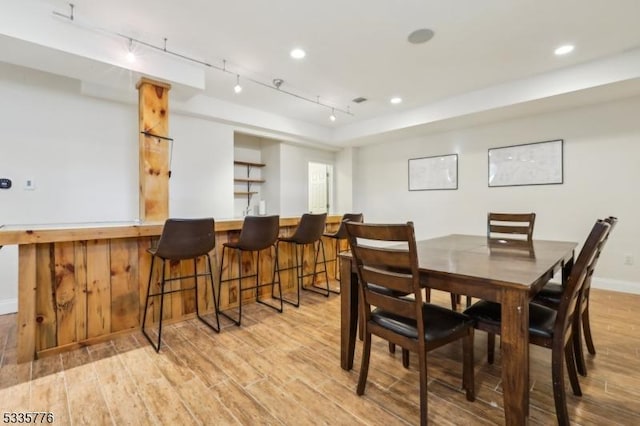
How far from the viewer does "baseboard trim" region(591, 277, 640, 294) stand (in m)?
3.60

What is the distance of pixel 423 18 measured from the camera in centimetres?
250

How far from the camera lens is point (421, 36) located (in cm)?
275

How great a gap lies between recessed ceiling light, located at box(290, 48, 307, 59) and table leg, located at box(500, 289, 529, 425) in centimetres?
283

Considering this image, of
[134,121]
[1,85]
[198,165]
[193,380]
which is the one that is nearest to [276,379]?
[193,380]

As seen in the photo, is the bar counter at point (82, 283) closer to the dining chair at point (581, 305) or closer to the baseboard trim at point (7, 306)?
the baseboard trim at point (7, 306)

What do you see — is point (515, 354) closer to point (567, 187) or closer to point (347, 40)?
point (347, 40)

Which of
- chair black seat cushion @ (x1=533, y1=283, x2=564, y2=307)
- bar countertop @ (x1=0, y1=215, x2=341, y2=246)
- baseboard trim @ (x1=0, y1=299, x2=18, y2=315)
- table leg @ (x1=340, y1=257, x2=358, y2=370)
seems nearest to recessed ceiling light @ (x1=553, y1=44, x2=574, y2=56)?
chair black seat cushion @ (x1=533, y1=283, x2=564, y2=307)

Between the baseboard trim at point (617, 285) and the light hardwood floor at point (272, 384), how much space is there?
155 centimetres

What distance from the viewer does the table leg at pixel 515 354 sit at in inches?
48.8

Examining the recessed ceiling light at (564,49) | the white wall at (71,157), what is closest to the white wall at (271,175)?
the white wall at (71,157)

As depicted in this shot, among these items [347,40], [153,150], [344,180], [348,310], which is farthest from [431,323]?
[344,180]

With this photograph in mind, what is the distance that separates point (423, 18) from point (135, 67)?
268cm

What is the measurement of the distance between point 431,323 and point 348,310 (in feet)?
1.76

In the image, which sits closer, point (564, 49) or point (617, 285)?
point (564, 49)
